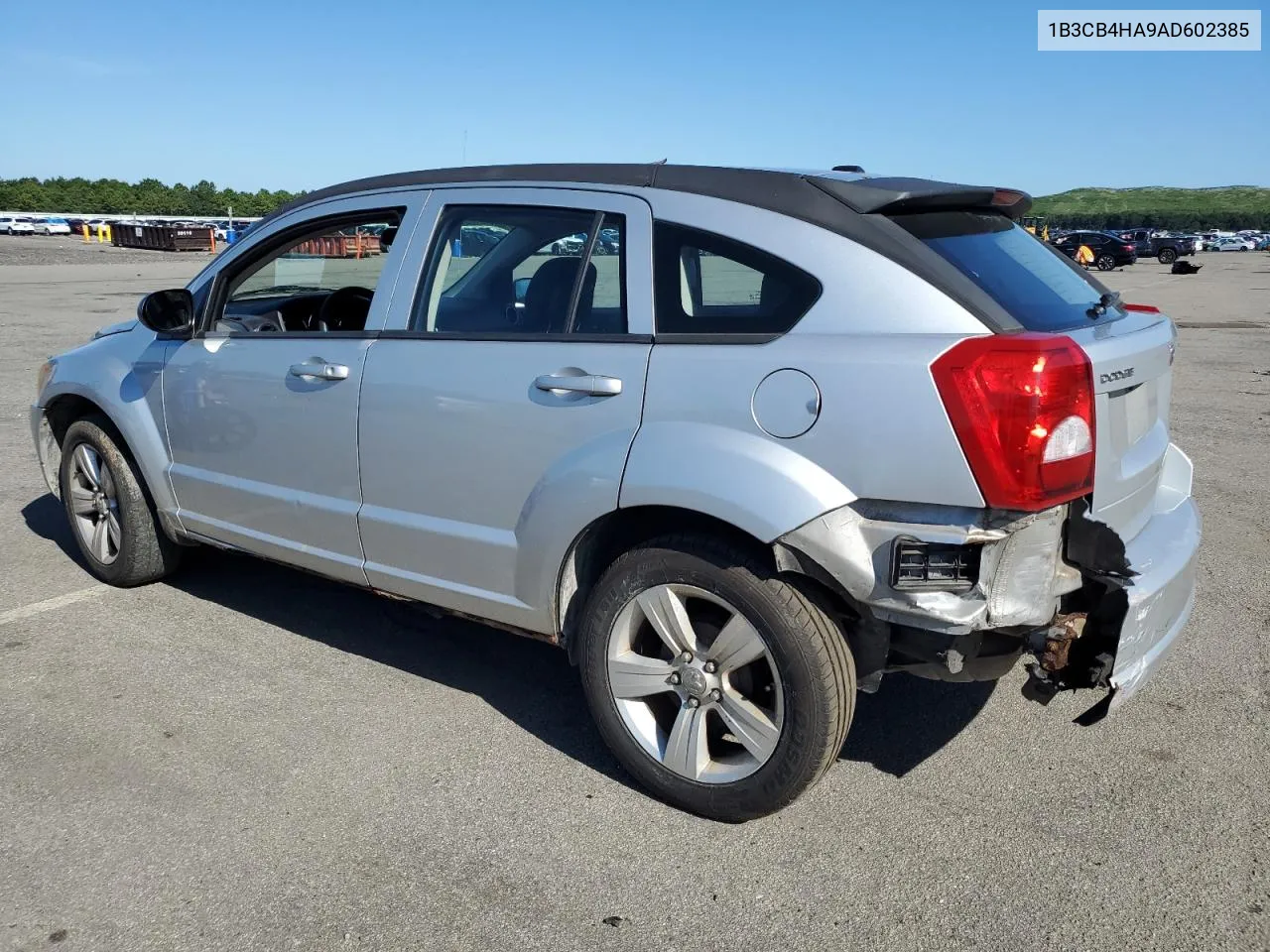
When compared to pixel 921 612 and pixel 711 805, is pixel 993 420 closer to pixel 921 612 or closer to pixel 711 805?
pixel 921 612

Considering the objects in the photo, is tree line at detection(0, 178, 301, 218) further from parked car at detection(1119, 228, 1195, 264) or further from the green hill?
the green hill

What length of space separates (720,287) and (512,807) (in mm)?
1695

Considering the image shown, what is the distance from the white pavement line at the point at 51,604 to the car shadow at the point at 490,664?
13.7 inches

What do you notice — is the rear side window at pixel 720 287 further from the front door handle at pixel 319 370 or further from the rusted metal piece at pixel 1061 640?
the front door handle at pixel 319 370

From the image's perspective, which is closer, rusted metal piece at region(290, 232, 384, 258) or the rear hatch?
the rear hatch

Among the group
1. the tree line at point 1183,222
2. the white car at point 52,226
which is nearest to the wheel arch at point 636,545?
the white car at point 52,226

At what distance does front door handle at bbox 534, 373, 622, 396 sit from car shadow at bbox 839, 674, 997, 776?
1470mm

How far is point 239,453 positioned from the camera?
416cm

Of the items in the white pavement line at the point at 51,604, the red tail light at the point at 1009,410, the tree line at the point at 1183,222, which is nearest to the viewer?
the red tail light at the point at 1009,410

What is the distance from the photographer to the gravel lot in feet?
8.79

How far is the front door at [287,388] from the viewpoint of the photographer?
12.4 feet

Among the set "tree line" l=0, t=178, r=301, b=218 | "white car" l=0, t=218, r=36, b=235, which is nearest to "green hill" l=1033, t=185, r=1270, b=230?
"tree line" l=0, t=178, r=301, b=218

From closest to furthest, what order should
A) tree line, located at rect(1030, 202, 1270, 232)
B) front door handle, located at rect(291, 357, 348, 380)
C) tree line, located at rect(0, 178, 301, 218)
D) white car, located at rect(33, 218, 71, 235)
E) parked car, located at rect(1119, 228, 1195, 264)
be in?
1. front door handle, located at rect(291, 357, 348, 380)
2. parked car, located at rect(1119, 228, 1195, 264)
3. white car, located at rect(33, 218, 71, 235)
4. tree line, located at rect(0, 178, 301, 218)
5. tree line, located at rect(1030, 202, 1270, 232)

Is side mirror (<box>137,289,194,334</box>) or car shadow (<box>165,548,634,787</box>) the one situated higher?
side mirror (<box>137,289,194,334</box>)
